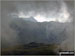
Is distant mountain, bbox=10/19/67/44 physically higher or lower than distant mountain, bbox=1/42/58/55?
higher

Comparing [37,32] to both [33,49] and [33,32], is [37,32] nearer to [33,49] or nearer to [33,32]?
[33,32]

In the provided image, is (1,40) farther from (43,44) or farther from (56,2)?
(56,2)

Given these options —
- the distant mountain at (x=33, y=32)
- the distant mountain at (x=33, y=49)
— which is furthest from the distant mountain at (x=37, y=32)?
the distant mountain at (x=33, y=49)

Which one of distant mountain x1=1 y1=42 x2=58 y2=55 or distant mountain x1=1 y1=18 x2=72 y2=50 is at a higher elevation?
distant mountain x1=1 y1=18 x2=72 y2=50

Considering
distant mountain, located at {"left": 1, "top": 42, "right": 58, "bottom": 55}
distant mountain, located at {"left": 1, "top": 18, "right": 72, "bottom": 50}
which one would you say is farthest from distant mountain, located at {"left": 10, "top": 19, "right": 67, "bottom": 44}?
distant mountain, located at {"left": 1, "top": 42, "right": 58, "bottom": 55}

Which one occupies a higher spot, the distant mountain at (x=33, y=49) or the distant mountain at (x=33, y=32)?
the distant mountain at (x=33, y=32)

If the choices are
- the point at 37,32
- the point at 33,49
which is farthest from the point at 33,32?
the point at 33,49

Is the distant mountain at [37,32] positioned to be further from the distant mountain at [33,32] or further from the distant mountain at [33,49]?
the distant mountain at [33,49]

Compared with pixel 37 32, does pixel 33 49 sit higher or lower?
lower

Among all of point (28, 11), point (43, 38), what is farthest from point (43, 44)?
point (28, 11)

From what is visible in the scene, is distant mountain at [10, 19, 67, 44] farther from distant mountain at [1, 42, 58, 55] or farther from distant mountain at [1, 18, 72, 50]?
distant mountain at [1, 42, 58, 55]

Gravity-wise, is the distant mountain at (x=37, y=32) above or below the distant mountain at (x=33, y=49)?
above
